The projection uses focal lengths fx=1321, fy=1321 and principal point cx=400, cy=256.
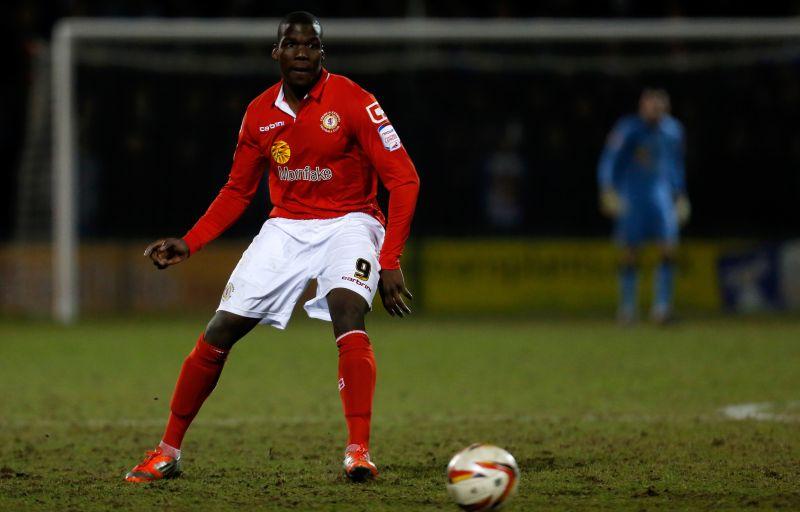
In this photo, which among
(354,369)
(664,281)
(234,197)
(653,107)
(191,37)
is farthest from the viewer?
(191,37)

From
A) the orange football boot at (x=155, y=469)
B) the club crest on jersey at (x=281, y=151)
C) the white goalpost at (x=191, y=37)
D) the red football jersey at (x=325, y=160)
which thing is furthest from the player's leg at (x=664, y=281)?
the orange football boot at (x=155, y=469)

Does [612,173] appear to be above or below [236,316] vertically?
above

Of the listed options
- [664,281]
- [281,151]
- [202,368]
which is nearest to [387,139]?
[281,151]

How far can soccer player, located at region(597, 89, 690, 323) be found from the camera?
12914 mm

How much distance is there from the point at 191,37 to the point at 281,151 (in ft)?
32.3

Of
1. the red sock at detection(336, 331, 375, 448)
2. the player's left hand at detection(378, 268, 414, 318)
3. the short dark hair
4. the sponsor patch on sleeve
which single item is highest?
the short dark hair

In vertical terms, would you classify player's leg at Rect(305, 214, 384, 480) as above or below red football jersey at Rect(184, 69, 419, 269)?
below

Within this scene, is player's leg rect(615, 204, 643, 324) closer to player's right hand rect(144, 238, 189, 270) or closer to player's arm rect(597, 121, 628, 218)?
player's arm rect(597, 121, 628, 218)

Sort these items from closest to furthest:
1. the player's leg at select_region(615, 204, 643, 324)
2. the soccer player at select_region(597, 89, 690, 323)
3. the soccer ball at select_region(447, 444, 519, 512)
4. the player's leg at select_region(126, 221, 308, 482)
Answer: the soccer ball at select_region(447, 444, 519, 512), the player's leg at select_region(126, 221, 308, 482), the soccer player at select_region(597, 89, 690, 323), the player's leg at select_region(615, 204, 643, 324)

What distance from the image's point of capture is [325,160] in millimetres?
5453

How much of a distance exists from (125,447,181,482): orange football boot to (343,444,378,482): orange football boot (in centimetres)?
72

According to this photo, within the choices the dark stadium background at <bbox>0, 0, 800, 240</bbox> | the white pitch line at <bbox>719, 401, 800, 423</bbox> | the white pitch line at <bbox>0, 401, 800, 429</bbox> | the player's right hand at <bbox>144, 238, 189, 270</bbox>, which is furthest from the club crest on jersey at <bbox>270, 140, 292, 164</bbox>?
the dark stadium background at <bbox>0, 0, 800, 240</bbox>

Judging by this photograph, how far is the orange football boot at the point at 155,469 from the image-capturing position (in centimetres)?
529

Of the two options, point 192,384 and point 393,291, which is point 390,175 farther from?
point 192,384
